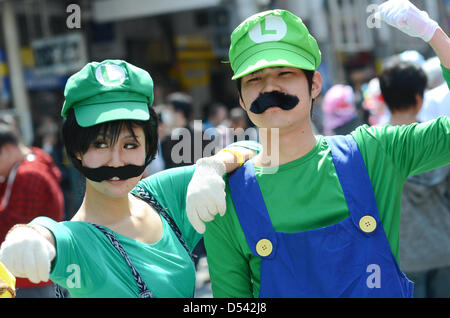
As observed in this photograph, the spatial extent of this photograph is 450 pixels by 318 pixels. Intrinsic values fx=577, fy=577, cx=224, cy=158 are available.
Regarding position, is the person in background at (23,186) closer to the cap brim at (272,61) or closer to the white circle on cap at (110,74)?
the white circle on cap at (110,74)

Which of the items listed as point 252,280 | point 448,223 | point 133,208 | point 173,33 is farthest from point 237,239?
point 173,33

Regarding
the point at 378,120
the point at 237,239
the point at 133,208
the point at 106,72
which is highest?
the point at 378,120

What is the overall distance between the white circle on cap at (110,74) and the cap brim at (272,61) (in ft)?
1.34

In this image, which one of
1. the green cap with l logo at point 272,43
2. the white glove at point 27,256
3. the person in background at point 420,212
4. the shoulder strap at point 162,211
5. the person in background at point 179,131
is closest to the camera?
the white glove at point 27,256

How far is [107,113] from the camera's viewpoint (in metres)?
1.90

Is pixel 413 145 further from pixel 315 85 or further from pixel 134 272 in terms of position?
pixel 134 272

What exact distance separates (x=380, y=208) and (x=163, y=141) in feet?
13.4

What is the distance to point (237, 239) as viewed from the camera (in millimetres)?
1873

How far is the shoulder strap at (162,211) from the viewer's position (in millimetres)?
2131

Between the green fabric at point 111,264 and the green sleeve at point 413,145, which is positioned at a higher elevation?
the green sleeve at point 413,145

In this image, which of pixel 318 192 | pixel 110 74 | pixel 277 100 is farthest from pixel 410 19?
pixel 110 74

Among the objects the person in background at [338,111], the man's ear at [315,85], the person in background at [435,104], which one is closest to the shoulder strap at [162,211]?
the man's ear at [315,85]
